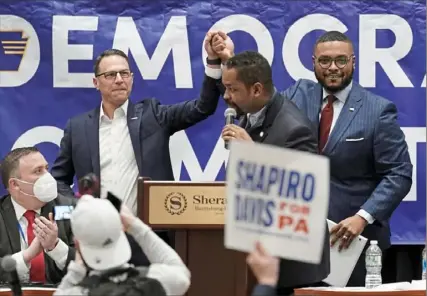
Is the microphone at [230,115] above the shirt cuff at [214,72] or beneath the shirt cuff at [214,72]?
beneath

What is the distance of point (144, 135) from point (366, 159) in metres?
1.33

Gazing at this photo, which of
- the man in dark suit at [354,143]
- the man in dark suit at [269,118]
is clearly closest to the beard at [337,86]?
the man in dark suit at [354,143]

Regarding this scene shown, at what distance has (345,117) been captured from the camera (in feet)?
21.8

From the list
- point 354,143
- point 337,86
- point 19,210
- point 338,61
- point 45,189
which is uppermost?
point 338,61

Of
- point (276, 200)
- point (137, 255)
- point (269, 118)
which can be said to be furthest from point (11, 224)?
point (276, 200)

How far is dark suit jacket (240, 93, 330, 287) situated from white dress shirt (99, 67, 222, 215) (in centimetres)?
113

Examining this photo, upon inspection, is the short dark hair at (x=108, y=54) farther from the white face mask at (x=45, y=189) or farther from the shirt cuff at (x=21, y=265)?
the shirt cuff at (x=21, y=265)

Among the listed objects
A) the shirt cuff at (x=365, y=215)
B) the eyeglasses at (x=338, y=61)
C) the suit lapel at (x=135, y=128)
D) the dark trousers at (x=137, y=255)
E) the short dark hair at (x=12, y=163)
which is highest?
the eyeglasses at (x=338, y=61)

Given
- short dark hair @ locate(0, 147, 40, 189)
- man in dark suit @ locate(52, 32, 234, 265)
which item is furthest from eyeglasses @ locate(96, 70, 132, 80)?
short dark hair @ locate(0, 147, 40, 189)

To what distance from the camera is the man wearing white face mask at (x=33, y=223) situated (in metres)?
6.11

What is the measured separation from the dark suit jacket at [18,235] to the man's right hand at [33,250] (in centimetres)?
15

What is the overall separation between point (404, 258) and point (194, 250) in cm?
245

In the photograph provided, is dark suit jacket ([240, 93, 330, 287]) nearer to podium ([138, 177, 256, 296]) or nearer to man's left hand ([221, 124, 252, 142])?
man's left hand ([221, 124, 252, 142])

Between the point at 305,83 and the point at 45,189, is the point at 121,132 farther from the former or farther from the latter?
the point at 305,83
